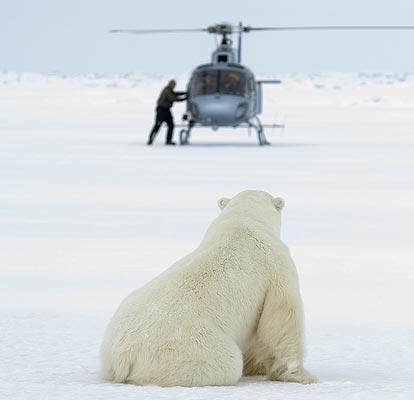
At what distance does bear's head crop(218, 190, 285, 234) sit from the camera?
4.52m

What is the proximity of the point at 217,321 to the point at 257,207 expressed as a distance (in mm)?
792

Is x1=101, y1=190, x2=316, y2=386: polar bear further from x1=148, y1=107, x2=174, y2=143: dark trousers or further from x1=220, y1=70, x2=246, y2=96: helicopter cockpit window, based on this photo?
x1=220, y1=70, x2=246, y2=96: helicopter cockpit window

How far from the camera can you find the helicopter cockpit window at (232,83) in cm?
2628

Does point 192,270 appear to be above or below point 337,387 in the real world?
above

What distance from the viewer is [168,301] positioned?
12.8 feet

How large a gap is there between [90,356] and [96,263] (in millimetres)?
→ 3066

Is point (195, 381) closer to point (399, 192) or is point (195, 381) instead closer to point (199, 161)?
point (399, 192)

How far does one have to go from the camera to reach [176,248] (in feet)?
28.3

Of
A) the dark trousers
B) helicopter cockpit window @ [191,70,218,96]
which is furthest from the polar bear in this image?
helicopter cockpit window @ [191,70,218,96]

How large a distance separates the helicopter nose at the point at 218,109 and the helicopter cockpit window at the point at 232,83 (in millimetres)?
176

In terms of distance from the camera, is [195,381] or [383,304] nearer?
[195,381]

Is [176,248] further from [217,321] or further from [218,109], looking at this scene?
[218,109]

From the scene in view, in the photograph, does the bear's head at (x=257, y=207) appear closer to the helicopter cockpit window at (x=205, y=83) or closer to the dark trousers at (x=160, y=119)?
the dark trousers at (x=160, y=119)

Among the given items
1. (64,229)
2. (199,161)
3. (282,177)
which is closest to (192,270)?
(64,229)
